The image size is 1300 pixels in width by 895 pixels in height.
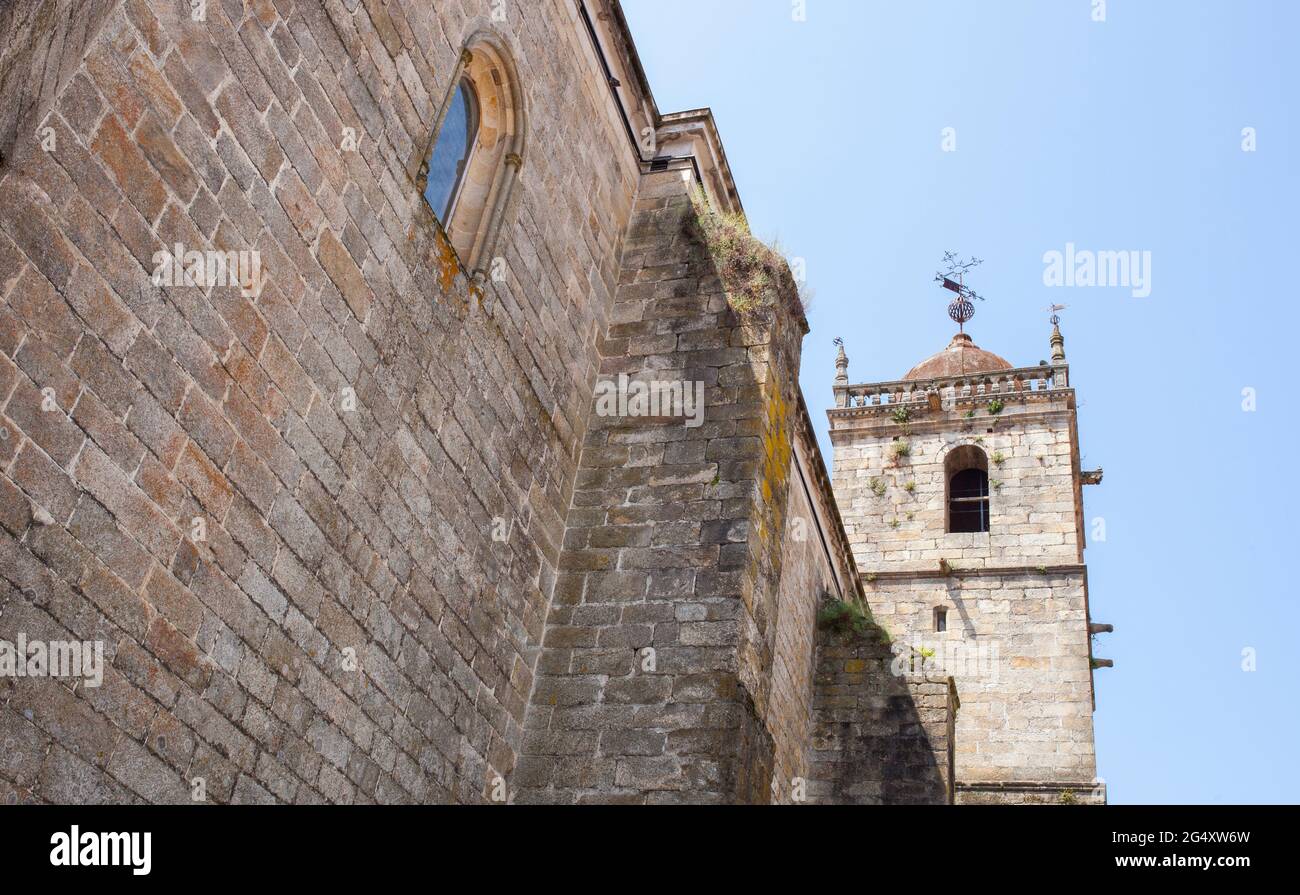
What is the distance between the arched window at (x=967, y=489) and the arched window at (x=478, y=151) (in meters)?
13.4

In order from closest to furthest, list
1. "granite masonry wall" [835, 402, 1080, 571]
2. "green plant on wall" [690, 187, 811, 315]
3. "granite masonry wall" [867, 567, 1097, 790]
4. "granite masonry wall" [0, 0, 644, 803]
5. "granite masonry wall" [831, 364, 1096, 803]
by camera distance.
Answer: "granite masonry wall" [0, 0, 644, 803]
"green plant on wall" [690, 187, 811, 315]
"granite masonry wall" [867, 567, 1097, 790]
"granite masonry wall" [831, 364, 1096, 803]
"granite masonry wall" [835, 402, 1080, 571]

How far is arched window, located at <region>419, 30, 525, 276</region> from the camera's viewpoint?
702cm

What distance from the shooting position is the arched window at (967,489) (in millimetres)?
19172

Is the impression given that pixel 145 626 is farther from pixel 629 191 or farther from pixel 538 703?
pixel 629 191

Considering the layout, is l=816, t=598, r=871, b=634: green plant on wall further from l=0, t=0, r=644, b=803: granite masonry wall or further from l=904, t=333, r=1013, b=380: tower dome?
l=904, t=333, r=1013, b=380: tower dome

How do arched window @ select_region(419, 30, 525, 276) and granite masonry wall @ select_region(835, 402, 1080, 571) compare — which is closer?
arched window @ select_region(419, 30, 525, 276)

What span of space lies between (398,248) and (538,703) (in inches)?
116

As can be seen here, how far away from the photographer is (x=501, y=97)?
749 cm

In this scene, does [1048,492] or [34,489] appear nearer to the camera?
[34,489]

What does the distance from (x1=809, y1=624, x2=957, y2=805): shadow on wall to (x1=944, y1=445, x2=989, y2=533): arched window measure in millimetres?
6284
